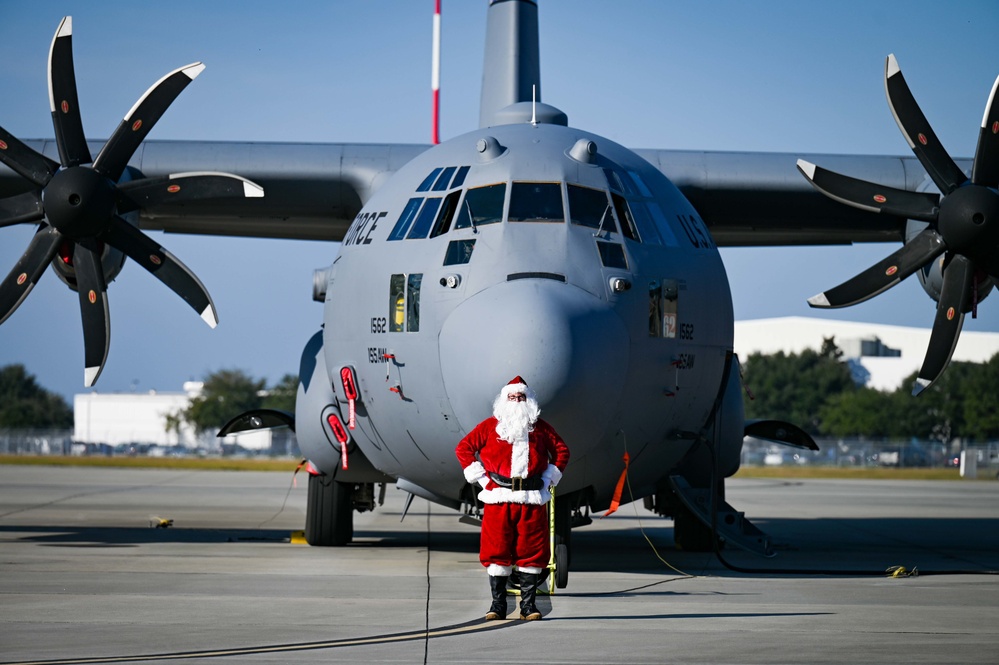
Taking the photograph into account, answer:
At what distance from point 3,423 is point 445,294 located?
299 feet

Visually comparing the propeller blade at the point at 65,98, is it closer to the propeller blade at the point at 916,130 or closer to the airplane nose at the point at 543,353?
the airplane nose at the point at 543,353

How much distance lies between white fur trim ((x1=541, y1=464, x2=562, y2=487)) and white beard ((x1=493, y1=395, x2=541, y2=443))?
24 cm

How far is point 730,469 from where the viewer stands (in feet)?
41.3

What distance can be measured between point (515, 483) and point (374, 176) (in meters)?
6.83

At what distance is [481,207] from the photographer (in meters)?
9.90

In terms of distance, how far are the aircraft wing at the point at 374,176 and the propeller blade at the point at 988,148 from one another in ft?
6.12

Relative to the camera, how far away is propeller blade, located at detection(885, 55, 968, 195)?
12461mm

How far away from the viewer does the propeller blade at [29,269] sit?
1264 cm

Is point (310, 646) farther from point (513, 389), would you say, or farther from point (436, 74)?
point (436, 74)

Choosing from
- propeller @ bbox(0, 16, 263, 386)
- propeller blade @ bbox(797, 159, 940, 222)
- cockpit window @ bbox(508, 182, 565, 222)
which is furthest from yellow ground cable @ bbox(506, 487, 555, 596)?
propeller @ bbox(0, 16, 263, 386)

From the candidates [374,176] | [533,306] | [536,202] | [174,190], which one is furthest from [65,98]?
[533,306]

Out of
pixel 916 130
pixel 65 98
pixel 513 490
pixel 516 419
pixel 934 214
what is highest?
pixel 65 98

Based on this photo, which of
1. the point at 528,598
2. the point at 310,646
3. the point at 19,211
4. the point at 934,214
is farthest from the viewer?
the point at 19,211

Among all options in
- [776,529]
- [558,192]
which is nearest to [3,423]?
[776,529]
